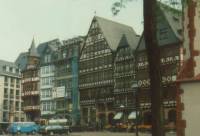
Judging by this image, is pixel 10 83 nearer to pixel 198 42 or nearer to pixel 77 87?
pixel 77 87

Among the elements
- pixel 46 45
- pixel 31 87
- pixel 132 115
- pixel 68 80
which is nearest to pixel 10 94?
pixel 31 87

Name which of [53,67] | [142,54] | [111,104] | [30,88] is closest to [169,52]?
[142,54]

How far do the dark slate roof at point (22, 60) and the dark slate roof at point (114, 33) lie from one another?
35265mm

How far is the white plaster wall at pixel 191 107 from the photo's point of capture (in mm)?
22464

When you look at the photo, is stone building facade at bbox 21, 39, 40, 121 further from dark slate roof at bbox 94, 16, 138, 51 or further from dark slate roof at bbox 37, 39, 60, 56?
dark slate roof at bbox 94, 16, 138, 51


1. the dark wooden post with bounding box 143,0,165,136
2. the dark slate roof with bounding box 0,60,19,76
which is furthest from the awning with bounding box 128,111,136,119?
the dark wooden post with bounding box 143,0,165,136

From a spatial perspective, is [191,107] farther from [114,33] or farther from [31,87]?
[31,87]

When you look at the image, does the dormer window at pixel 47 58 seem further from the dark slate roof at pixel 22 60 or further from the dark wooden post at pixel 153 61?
the dark wooden post at pixel 153 61

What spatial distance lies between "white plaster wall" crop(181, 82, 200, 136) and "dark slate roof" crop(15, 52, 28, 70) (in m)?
101

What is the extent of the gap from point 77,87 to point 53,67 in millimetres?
11841

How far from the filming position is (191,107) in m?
22.7

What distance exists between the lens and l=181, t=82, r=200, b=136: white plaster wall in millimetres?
22464

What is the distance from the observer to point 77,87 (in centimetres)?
9581


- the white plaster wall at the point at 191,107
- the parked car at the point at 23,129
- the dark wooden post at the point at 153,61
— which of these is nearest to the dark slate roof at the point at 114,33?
the parked car at the point at 23,129
